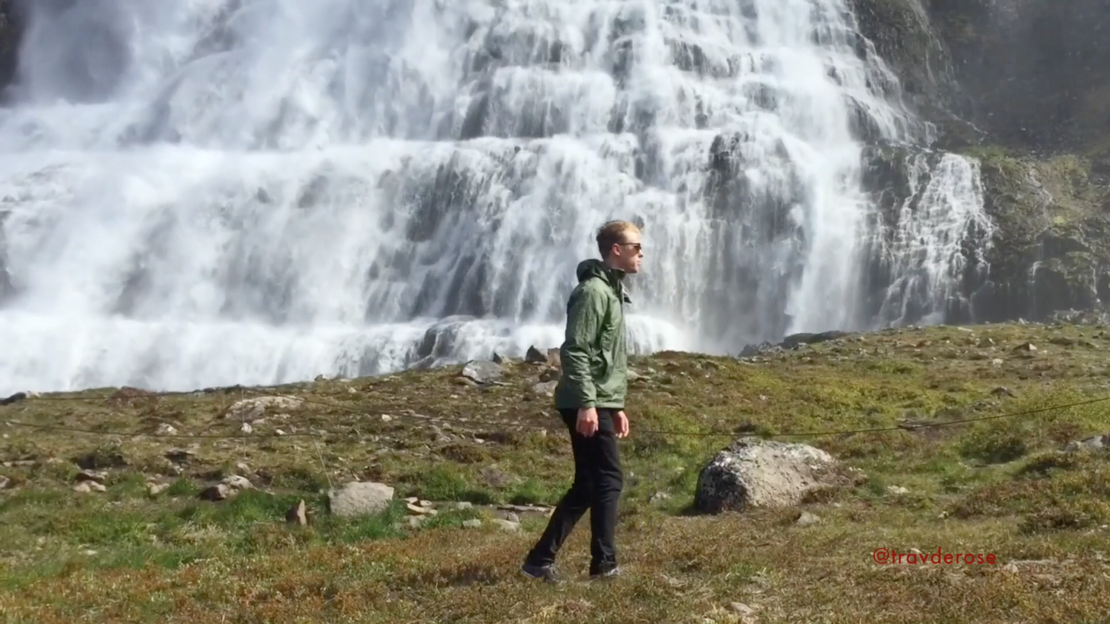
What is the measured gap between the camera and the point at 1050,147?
50.2 meters

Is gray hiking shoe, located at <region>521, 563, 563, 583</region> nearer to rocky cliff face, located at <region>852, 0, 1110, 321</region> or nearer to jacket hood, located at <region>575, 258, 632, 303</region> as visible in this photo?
jacket hood, located at <region>575, 258, 632, 303</region>

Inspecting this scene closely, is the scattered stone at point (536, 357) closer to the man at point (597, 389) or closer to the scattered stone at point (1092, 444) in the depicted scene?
the scattered stone at point (1092, 444)

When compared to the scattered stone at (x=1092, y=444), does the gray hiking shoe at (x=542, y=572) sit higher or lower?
lower

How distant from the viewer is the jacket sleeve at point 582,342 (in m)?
6.43

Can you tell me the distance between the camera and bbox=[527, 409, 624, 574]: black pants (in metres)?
6.64

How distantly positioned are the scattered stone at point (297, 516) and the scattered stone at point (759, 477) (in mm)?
4195

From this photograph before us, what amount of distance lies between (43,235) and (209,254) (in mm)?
11395

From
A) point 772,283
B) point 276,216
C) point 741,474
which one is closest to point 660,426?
point 741,474

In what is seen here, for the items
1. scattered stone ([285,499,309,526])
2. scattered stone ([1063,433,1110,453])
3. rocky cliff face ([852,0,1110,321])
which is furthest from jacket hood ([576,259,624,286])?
rocky cliff face ([852,0,1110,321])

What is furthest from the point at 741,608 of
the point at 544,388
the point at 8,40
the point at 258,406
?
the point at 8,40

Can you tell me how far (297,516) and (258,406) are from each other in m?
8.98

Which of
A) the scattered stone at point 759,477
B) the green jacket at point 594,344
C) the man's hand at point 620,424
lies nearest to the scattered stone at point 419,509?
the scattered stone at point 759,477

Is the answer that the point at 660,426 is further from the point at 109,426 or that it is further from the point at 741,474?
the point at 109,426

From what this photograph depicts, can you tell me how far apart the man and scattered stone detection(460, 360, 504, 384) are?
14.6 metres
